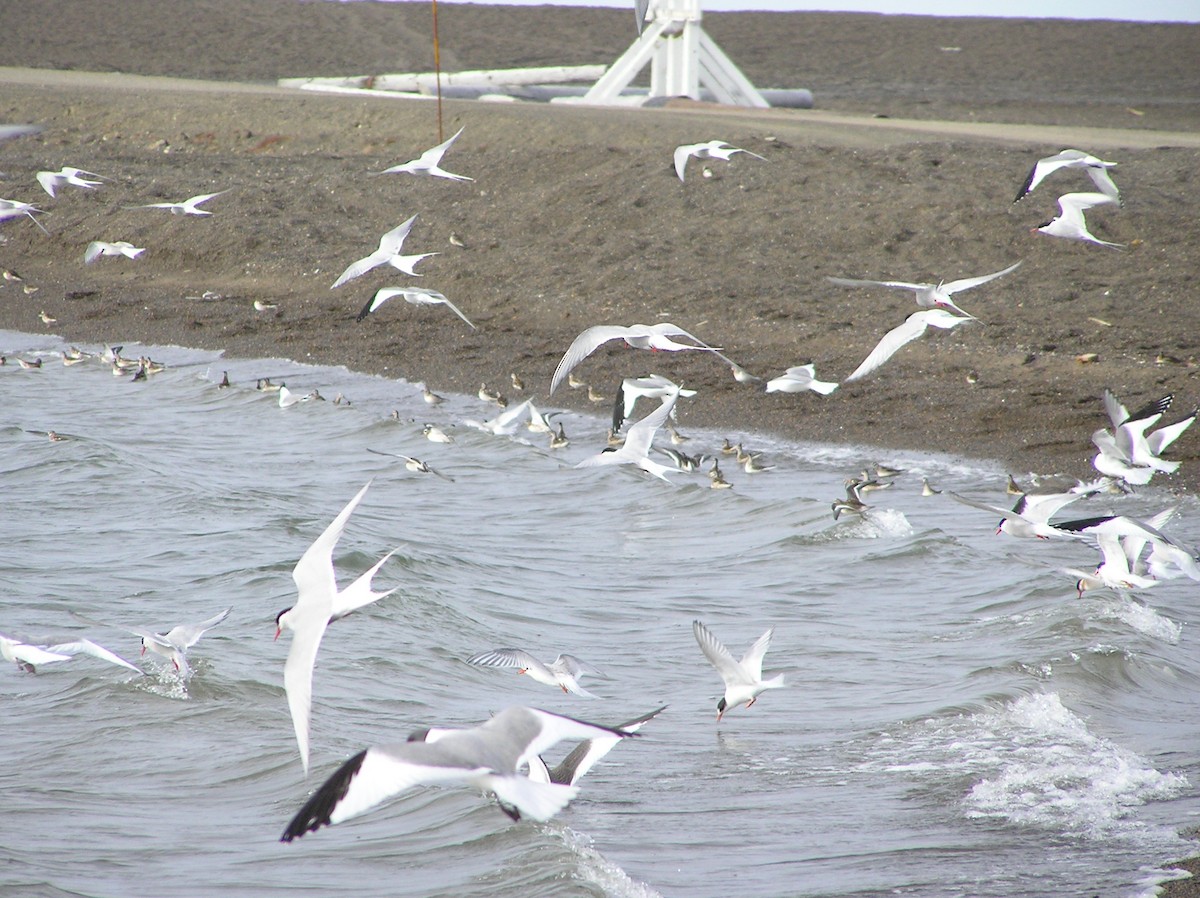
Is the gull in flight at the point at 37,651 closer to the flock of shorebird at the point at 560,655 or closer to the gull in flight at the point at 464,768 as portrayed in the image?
the flock of shorebird at the point at 560,655

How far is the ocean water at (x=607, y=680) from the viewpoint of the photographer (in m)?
5.49

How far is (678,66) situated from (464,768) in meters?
27.5

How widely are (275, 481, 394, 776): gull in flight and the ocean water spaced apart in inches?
28.8

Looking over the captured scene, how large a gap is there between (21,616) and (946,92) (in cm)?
3877

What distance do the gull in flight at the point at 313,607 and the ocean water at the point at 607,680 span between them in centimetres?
73

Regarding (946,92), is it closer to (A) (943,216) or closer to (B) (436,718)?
(A) (943,216)

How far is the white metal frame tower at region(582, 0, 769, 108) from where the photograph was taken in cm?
2947

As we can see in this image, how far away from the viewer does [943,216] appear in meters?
17.8

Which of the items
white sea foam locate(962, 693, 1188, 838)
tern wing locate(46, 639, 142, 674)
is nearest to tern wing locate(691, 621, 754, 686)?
white sea foam locate(962, 693, 1188, 838)

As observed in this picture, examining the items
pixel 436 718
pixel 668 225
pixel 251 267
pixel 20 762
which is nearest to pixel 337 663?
pixel 436 718

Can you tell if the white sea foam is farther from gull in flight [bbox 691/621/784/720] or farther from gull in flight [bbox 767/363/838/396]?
gull in flight [bbox 767/363/838/396]

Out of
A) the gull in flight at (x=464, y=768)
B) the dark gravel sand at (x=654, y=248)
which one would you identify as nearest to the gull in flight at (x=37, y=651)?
→ the gull in flight at (x=464, y=768)

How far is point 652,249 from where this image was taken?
18453 millimetres

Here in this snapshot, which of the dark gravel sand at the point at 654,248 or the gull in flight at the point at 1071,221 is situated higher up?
the gull in flight at the point at 1071,221
